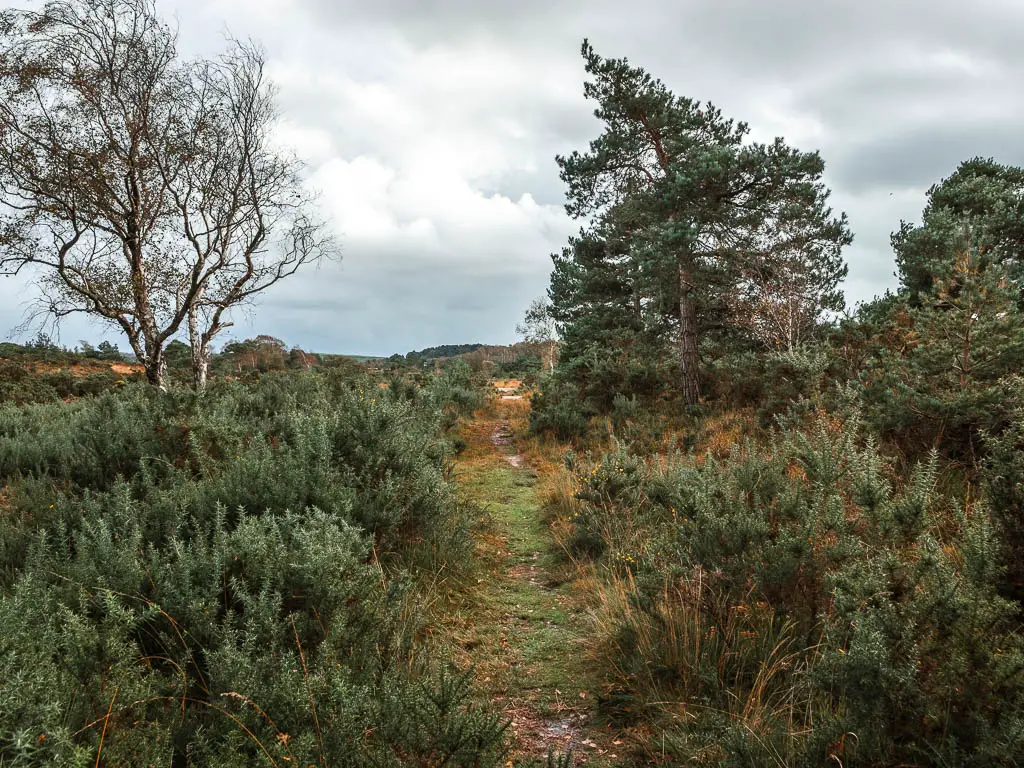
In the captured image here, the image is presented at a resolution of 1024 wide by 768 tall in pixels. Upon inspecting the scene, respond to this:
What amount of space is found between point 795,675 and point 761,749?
74cm

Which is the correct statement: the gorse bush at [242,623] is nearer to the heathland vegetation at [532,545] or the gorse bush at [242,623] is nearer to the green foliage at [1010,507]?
the heathland vegetation at [532,545]

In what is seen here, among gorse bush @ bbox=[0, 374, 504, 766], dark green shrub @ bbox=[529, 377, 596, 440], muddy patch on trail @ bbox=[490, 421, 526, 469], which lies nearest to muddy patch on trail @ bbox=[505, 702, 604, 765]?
gorse bush @ bbox=[0, 374, 504, 766]

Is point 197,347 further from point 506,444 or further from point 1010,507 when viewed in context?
point 1010,507

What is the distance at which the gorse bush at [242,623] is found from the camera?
183 centimetres

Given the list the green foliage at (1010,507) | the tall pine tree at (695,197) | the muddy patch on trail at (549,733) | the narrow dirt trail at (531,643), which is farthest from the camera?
the tall pine tree at (695,197)

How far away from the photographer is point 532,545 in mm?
6238

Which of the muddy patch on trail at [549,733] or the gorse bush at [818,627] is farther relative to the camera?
the muddy patch on trail at [549,733]

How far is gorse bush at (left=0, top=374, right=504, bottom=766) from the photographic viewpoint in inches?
72.1

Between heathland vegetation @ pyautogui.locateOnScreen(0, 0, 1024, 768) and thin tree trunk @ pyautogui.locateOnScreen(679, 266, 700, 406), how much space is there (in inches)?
17.7

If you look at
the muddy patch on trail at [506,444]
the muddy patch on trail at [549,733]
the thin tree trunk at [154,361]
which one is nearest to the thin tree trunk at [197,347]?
the thin tree trunk at [154,361]

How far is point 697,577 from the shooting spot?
10.5ft

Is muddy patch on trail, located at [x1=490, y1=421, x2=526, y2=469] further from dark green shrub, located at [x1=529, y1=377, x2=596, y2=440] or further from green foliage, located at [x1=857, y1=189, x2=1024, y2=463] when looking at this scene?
green foliage, located at [x1=857, y1=189, x2=1024, y2=463]

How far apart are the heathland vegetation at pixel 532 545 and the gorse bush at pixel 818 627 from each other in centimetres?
2

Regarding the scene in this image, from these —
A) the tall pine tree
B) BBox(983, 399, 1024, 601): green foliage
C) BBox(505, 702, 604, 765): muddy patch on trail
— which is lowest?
BBox(505, 702, 604, 765): muddy patch on trail
